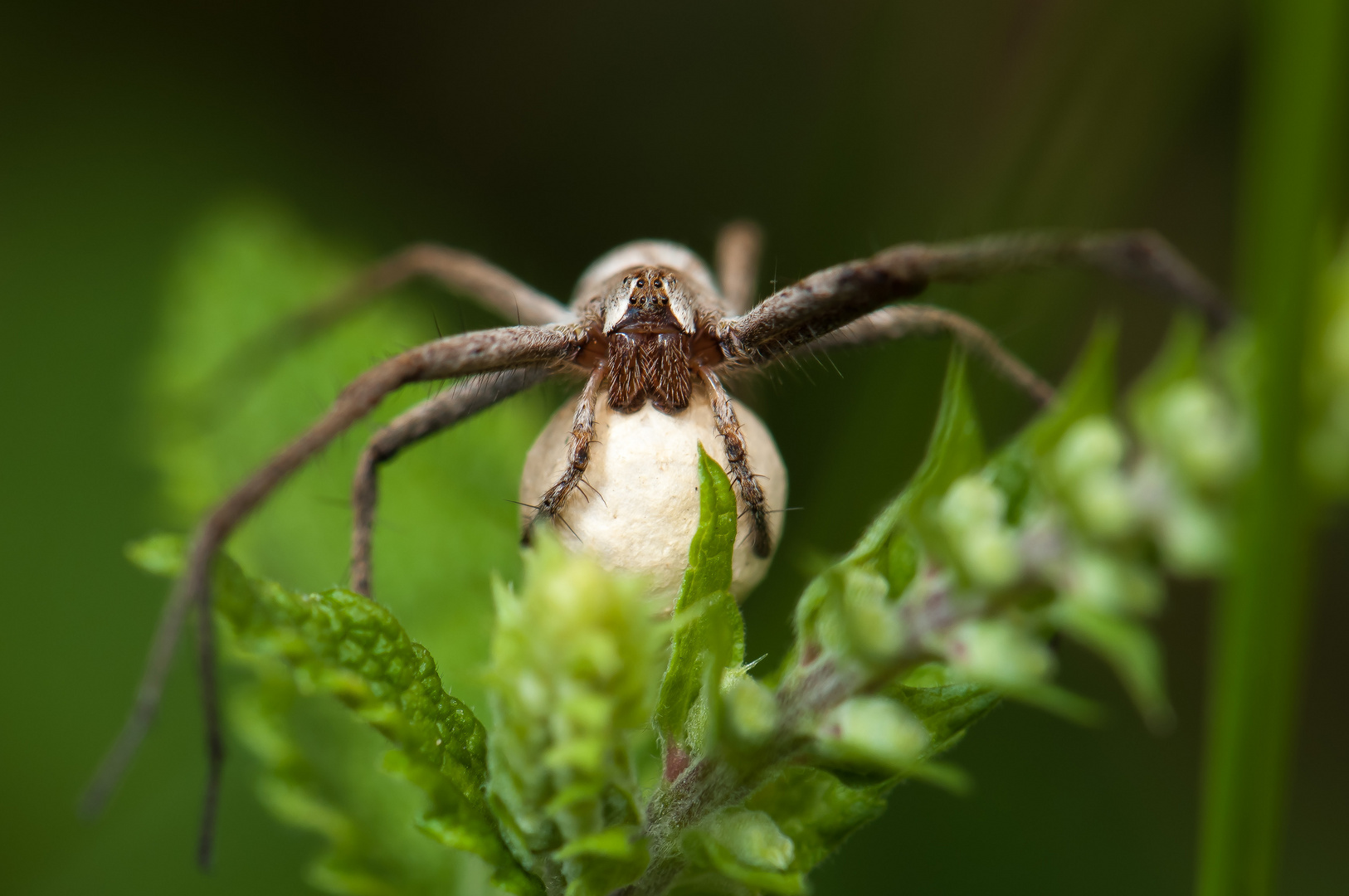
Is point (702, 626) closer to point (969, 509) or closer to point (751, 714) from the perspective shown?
point (751, 714)

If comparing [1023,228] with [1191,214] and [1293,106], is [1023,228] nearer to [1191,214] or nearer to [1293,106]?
[1191,214]

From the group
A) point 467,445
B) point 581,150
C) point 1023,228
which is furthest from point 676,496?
point 581,150

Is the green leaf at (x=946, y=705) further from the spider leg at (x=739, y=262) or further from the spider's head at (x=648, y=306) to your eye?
the spider leg at (x=739, y=262)

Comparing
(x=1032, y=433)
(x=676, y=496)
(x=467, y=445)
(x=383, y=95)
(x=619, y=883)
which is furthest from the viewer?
(x=383, y=95)

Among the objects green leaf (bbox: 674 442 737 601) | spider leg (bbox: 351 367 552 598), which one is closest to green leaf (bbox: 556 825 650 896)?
green leaf (bbox: 674 442 737 601)

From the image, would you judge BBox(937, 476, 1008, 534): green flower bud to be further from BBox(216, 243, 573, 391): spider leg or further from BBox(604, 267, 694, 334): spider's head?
BBox(216, 243, 573, 391): spider leg

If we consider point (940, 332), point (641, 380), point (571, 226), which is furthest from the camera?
point (571, 226)

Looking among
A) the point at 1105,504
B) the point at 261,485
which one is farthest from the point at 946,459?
the point at 261,485
